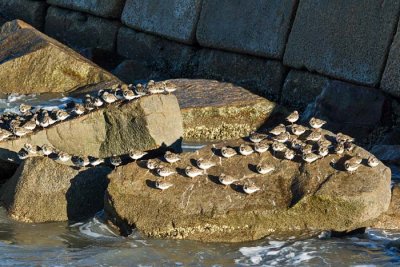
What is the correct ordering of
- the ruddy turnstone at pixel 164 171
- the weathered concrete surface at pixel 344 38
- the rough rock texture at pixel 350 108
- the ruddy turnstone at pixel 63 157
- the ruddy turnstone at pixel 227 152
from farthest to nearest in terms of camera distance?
1. the rough rock texture at pixel 350 108
2. the weathered concrete surface at pixel 344 38
3. the ruddy turnstone at pixel 63 157
4. the ruddy turnstone at pixel 227 152
5. the ruddy turnstone at pixel 164 171

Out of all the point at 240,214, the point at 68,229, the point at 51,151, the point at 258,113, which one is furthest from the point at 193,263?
the point at 258,113

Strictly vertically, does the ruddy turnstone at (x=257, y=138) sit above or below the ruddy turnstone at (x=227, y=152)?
above

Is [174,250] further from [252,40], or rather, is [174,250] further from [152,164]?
[252,40]

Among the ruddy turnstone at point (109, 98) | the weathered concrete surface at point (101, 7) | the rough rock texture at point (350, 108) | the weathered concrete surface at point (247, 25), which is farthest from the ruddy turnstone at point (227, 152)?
the weathered concrete surface at point (101, 7)

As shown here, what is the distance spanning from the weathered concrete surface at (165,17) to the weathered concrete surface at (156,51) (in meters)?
0.15

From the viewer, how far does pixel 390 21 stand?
10672 millimetres

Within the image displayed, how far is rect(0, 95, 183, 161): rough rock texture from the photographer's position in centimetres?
962

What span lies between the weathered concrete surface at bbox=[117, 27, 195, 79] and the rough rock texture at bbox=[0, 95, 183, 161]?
4.40 meters

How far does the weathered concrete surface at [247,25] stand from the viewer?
482 inches

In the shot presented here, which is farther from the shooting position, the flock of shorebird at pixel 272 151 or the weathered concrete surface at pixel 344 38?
the weathered concrete surface at pixel 344 38

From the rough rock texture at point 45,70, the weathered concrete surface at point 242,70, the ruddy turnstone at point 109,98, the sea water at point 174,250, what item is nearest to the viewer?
the sea water at point 174,250

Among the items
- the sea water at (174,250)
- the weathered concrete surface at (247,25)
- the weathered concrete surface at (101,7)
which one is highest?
the weathered concrete surface at (247,25)

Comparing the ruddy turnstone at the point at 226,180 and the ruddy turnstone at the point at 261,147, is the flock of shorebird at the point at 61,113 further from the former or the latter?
the ruddy turnstone at the point at 226,180

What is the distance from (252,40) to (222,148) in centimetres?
422
